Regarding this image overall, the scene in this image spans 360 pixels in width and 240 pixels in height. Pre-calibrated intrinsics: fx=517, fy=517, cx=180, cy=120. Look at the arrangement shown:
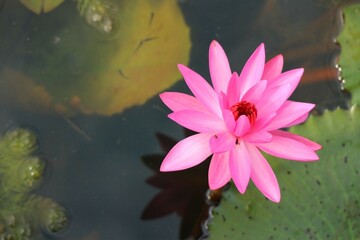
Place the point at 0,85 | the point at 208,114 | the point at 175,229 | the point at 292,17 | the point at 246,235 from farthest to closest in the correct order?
1. the point at 292,17
2. the point at 0,85
3. the point at 175,229
4. the point at 246,235
5. the point at 208,114

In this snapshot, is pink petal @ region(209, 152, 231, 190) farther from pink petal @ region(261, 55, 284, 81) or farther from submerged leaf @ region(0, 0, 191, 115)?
submerged leaf @ region(0, 0, 191, 115)

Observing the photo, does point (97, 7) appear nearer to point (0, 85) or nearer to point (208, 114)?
point (0, 85)

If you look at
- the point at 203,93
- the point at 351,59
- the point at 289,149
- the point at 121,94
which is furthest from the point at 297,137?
the point at 121,94

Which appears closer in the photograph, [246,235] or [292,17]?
[246,235]

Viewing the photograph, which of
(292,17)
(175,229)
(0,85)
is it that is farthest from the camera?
(292,17)

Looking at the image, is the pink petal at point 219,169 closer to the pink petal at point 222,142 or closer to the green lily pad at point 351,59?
the pink petal at point 222,142

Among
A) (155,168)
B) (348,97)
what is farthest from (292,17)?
(155,168)

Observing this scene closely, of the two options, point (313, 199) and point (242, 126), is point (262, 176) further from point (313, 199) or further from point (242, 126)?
point (313, 199)
